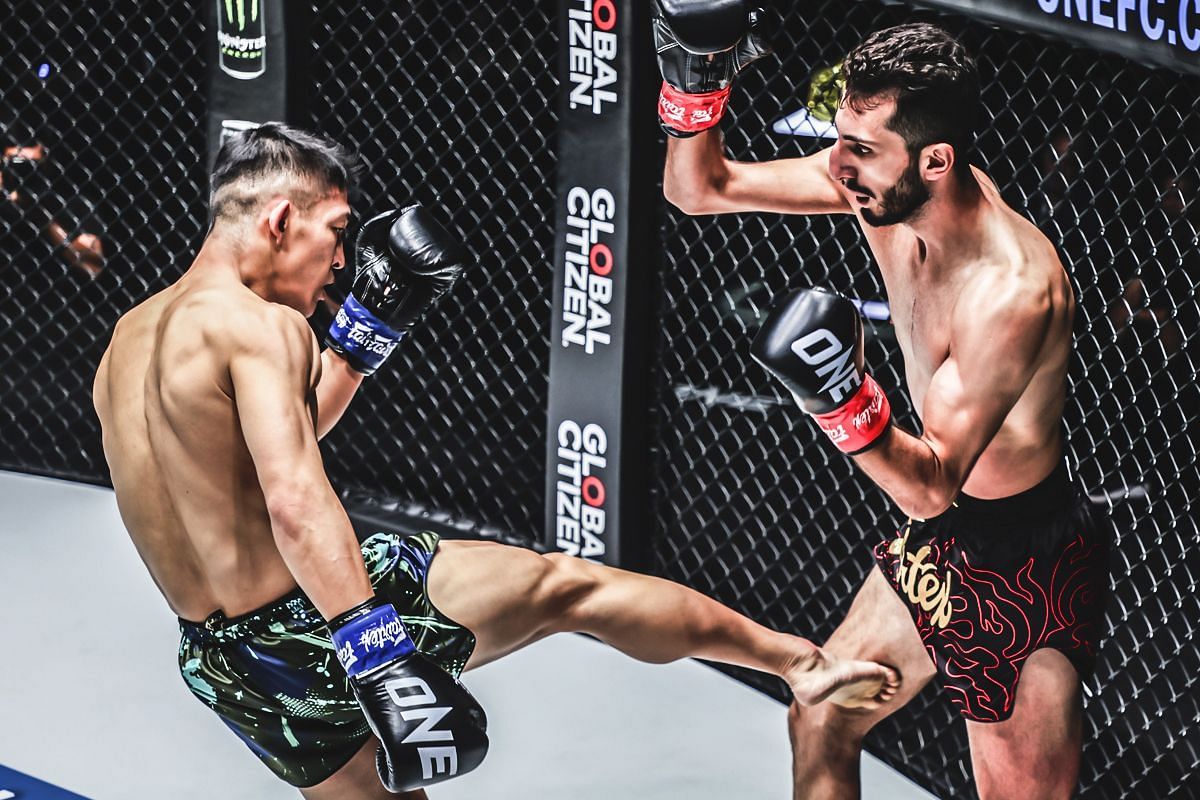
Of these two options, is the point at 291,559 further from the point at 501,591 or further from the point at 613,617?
the point at 613,617

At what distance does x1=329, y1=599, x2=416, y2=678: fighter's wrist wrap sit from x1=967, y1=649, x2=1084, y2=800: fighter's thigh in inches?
37.5

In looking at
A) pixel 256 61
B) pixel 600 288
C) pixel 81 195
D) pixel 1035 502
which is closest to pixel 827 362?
pixel 1035 502

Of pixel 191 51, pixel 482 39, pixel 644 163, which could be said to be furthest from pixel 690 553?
pixel 191 51

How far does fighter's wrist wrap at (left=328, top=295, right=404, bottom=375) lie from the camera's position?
2303 millimetres

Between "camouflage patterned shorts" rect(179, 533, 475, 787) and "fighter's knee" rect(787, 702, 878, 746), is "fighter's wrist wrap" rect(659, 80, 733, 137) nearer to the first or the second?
"camouflage patterned shorts" rect(179, 533, 475, 787)

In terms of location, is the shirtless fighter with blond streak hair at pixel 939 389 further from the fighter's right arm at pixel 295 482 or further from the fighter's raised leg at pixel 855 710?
the fighter's right arm at pixel 295 482

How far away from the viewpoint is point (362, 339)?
7.55 ft

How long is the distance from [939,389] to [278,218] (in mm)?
895

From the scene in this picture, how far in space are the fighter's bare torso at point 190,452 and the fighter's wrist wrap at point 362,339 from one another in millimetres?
420

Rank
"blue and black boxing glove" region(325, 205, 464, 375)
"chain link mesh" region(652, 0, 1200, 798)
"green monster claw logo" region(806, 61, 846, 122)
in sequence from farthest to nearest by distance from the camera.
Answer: "green monster claw logo" region(806, 61, 846, 122), "chain link mesh" region(652, 0, 1200, 798), "blue and black boxing glove" region(325, 205, 464, 375)

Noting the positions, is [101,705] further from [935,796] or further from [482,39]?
[482,39]

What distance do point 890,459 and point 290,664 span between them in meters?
0.81

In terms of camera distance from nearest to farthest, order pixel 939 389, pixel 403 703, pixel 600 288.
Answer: pixel 403 703 < pixel 939 389 < pixel 600 288

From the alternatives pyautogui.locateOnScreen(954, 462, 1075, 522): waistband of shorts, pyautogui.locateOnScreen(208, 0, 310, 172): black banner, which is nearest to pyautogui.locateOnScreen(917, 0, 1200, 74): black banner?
pyautogui.locateOnScreen(954, 462, 1075, 522): waistband of shorts
